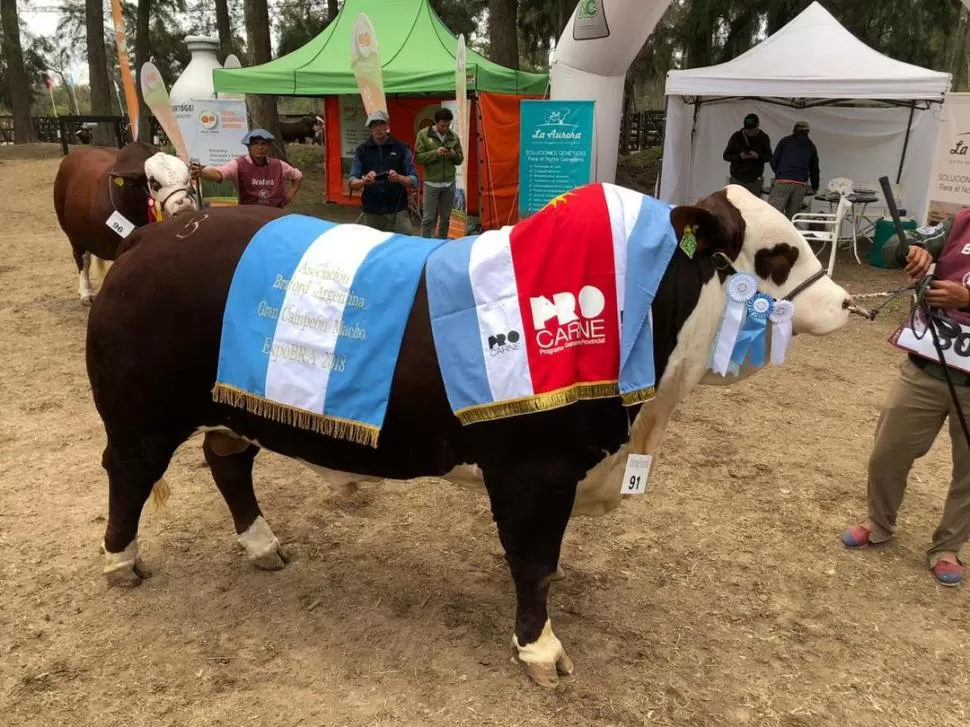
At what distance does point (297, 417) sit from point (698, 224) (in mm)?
1380

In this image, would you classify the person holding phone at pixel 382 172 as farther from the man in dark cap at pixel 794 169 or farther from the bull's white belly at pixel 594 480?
the man in dark cap at pixel 794 169

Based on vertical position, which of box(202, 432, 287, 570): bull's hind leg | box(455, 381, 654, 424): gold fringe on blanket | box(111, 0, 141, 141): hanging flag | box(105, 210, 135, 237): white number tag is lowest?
box(202, 432, 287, 570): bull's hind leg

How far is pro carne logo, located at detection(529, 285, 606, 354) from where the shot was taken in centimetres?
211

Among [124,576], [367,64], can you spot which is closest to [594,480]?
[124,576]

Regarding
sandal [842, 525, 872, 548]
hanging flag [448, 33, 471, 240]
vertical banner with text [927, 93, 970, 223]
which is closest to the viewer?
sandal [842, 525, 872, 548]

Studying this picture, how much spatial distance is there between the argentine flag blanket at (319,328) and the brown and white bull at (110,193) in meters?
3.33

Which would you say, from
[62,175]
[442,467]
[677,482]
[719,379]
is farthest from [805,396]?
[62,175]

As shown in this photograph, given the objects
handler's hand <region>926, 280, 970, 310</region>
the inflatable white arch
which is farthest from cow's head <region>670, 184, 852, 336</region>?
the inflatable white arch

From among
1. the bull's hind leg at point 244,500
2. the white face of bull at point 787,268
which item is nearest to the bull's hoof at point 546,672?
the bull's hind leg at point 244,500

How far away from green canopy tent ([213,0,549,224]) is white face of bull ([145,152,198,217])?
5.18 m

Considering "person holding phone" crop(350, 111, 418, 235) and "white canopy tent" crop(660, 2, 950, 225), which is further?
"white canopy tent" crop(660, 2, 950, 225)

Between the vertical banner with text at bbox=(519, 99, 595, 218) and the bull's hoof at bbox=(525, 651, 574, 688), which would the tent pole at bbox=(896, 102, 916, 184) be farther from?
the bull's hoof at bbox=(525, 651, 574, 688)

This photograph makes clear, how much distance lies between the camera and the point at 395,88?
10.2 meters

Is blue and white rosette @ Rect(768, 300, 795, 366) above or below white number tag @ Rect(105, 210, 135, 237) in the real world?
above
